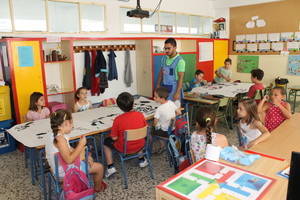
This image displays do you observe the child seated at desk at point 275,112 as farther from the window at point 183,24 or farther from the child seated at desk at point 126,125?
the window at point 183,24

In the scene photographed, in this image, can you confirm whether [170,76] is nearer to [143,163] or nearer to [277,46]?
[143,163]

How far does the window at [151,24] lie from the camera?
253 inches

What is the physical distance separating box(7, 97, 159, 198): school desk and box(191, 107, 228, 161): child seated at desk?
115 cm

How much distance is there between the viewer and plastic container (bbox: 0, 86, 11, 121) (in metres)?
4.11

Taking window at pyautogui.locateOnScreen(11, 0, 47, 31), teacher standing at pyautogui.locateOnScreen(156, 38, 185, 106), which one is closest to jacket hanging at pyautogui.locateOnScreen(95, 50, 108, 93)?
window at pyautogui.locateOnScreen(11, 0, 47, 31)

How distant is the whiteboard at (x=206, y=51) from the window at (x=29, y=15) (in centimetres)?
420

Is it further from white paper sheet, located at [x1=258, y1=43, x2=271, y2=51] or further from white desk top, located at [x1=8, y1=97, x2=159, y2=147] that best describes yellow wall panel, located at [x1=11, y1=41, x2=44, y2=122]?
white paper sheet, located at [x1=258, y1=43, x2=271, y2=51]

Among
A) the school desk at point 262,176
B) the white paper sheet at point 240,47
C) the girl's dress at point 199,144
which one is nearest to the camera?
the school desk at point 262,176

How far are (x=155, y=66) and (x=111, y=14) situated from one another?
4.89 ft

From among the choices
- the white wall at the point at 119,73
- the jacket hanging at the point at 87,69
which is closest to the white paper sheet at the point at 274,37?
the white wall at the point at 119,73

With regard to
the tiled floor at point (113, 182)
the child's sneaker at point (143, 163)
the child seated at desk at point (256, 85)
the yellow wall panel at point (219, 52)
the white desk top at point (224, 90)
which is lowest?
the tiled floor at point (113, 182)

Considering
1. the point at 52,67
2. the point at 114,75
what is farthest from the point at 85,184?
the point at 114,75

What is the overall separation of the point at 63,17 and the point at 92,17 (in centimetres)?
63

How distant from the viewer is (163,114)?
136 inches
